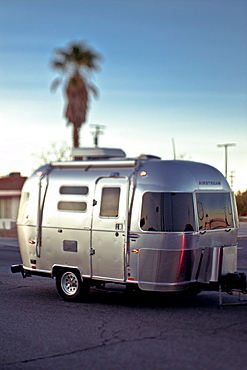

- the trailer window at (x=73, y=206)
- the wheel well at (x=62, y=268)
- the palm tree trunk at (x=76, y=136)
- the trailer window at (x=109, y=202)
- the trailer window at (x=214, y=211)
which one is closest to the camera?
the trailer window at (x=214, y=211)

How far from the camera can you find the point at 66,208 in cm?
1152

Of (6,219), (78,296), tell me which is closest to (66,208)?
(78,296)

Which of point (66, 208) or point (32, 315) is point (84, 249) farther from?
point (32, 315)

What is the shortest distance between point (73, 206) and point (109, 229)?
3.31 feet

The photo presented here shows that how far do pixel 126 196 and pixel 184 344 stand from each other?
3.45m

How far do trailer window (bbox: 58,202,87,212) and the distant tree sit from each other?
3079 centimetres

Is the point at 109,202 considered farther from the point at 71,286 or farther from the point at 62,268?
the point at 71,286

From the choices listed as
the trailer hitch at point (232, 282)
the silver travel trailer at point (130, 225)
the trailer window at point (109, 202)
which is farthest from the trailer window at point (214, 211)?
the trailer window at point (109, 202)

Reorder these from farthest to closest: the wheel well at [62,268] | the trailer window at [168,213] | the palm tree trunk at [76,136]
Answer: the palm tree trunk at [76,136] → the wheel well at [62,268] → the trailer window at [168,213]

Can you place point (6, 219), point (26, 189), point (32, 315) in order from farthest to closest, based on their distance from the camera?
1. point (6, 219)
2. point (26, 189)
3. point (32, 315)

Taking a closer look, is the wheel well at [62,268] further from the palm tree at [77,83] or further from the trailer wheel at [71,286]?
the palm tree at [77,83]

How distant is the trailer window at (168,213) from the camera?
10.3 meters

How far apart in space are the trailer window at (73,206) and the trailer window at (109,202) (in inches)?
17.0

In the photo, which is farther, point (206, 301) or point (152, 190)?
point (206, 301)
